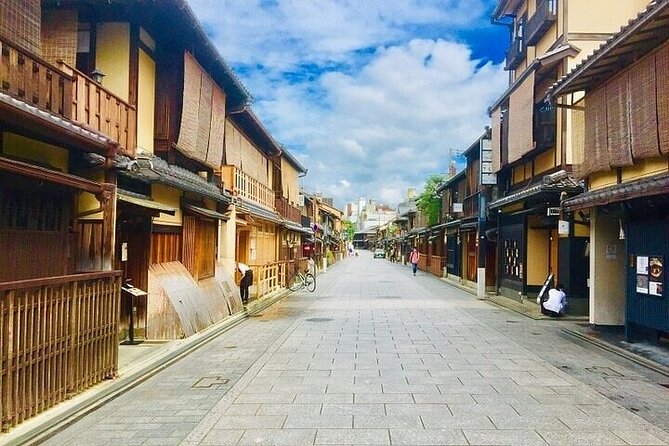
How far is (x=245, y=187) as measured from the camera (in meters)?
20.7

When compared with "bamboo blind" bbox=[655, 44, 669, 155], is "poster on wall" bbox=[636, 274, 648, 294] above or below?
below

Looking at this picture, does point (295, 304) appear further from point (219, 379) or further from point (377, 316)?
point (219, 379)

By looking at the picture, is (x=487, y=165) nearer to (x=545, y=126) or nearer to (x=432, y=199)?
(x=545, y=126)

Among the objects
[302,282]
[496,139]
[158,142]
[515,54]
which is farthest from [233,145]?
[515,54]

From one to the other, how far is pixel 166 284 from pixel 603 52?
1033 centimetres

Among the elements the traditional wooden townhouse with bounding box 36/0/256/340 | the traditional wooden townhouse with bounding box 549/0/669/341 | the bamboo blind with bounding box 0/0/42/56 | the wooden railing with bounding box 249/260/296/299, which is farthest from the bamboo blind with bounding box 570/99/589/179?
the wooden railing with bounding box 249/260/296/299

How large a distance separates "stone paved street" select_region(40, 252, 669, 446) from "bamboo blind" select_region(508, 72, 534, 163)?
7315 mm

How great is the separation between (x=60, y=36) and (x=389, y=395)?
847 centimetres

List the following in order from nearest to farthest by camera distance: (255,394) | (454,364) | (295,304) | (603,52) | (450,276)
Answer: (255,394)
(454,364)
(603,52)
(295,304)
(450,276)

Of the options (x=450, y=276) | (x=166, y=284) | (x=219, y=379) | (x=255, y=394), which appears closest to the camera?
(x=255, y=394)

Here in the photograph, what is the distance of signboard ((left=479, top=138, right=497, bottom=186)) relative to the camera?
74.3 ft

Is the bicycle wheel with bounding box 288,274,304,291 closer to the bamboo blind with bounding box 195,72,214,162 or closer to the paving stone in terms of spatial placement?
the bamboo blind with bounding box 195,72,214,162

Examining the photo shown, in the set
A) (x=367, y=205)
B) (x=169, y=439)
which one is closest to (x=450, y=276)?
(x=169, y=439)

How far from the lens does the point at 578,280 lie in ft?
51.6
